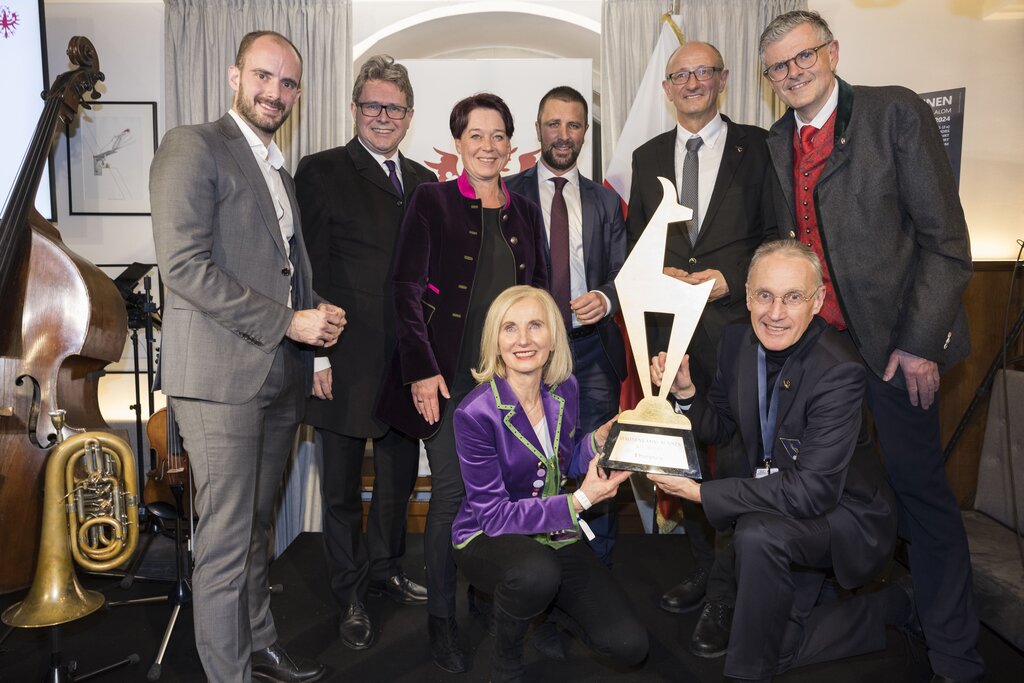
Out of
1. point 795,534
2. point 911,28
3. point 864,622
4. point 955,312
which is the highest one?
point 911,28

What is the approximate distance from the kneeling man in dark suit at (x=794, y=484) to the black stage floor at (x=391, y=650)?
0.13 m

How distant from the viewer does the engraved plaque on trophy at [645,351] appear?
196 centimetres

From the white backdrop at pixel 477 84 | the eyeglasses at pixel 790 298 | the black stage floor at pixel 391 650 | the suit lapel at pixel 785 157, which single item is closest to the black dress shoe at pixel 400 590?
the black stage floor at pixel 391 650

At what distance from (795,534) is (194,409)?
5.34 ft

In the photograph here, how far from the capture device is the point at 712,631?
2627 mm

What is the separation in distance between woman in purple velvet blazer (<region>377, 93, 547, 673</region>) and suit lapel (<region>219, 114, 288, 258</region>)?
1.30 feet

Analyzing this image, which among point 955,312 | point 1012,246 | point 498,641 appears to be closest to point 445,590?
point 498,641

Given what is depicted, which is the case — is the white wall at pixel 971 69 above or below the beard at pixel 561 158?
above

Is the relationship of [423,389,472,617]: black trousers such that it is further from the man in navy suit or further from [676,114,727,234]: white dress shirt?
[676,114,727,234]: white dress shirt

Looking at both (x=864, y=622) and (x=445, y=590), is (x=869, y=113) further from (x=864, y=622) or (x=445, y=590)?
(x=445, y=590)

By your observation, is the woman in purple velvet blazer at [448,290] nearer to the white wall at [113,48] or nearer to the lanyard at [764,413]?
the lanyard at [764,413]

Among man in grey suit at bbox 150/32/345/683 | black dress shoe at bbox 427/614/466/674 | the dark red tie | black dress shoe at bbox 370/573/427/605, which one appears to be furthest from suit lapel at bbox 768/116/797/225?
black dress shoe at bbox 370/573/427/605

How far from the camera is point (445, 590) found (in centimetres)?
242

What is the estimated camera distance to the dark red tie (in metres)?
2.46
